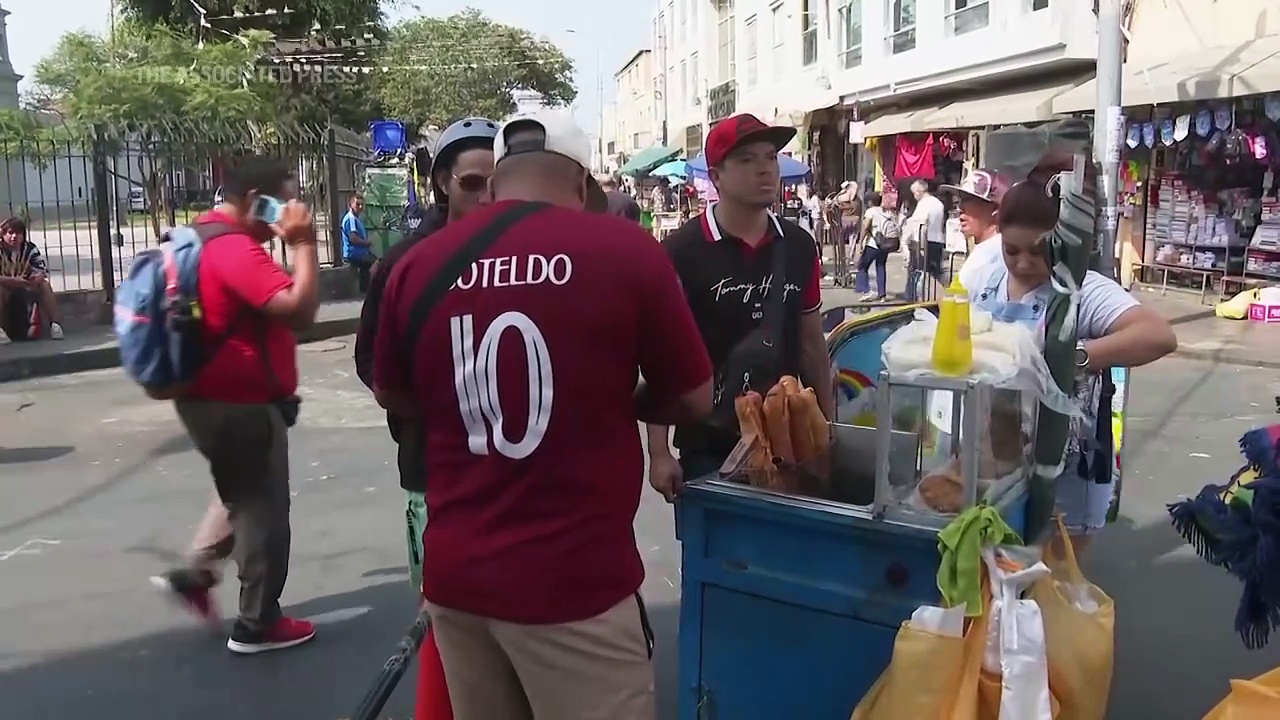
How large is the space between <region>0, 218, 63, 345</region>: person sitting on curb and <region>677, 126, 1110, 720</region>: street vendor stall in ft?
34.8

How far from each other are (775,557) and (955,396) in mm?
560

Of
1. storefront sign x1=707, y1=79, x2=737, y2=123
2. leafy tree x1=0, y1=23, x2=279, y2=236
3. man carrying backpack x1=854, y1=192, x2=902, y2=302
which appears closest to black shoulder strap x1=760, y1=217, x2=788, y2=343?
leafy tree x1=0, y1=23, x2=279, y2=236

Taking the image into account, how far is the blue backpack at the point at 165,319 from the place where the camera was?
3.71 m

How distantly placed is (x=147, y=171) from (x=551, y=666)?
1275 cm

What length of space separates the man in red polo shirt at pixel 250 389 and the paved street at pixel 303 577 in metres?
0.28

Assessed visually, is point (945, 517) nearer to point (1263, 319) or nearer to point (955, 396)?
point (955, 396)

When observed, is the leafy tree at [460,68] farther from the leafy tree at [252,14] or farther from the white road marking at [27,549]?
the white road marking at [27,549]

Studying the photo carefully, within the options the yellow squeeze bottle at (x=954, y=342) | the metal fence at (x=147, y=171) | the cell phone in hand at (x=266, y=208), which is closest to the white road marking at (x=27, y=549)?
the cell phone in hand at (x=266, y=208)

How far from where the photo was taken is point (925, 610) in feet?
7.78

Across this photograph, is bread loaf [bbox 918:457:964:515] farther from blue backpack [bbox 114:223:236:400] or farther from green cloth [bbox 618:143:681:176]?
green cloth [bbox 618:143:681:176]

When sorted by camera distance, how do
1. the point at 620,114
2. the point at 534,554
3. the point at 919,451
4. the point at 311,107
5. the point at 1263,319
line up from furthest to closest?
the point at 620,114 → the point at 311,107 → the point at 1263,319 → the point at 919,451 → the point at 534,554

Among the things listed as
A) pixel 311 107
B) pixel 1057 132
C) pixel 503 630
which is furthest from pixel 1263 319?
pixel 311 107

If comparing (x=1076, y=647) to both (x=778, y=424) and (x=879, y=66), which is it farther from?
(x=879, y=66)

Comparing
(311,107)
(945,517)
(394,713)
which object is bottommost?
(394,713)
